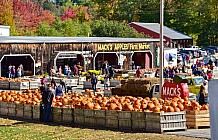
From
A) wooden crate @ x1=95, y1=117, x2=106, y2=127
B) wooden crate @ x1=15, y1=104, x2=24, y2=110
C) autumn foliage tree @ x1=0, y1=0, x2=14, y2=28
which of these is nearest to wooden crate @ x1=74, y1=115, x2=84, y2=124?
wooden crate @ x1=95, y1=117, x2=106, y2=127

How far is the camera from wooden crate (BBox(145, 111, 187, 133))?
15.1 meters

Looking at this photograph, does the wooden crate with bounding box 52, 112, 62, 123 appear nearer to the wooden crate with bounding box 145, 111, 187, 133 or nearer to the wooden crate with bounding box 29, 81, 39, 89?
the wooden crate with bounding box 145, 111, 187, 133

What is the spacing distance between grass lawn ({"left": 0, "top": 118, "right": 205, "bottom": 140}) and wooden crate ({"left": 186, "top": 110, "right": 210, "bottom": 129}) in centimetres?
185

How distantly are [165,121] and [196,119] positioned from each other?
4.66ft

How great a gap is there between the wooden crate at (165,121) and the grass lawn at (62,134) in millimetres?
456

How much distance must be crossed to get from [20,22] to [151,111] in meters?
83.1

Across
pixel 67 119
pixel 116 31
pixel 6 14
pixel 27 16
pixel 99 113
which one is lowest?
pixel 67 119

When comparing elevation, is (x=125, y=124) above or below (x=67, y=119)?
above

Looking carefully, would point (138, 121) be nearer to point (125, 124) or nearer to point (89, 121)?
point (125, 124)

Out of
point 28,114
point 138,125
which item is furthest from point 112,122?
point 28,114

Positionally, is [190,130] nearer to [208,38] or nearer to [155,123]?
[155,123]

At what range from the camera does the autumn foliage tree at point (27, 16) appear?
95.9 metres

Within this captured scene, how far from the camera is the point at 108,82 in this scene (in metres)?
39.1

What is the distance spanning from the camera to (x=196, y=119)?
1609 centimetres
